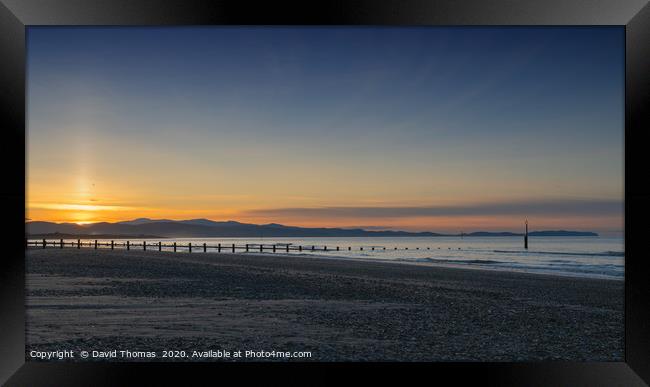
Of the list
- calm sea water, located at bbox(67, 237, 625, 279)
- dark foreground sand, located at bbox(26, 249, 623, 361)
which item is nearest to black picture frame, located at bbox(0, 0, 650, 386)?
dark foreground sand, located at bbox(26, 249, 623, 361)

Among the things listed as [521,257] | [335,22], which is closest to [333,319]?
[335,22]

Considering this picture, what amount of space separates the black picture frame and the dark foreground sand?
129 cm

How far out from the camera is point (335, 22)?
5.38m

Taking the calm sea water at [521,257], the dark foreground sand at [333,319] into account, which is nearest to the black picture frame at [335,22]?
the dark foreground sand at [333,319]

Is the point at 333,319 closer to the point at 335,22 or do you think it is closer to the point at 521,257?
the point at 335,22

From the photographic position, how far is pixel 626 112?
5.22m

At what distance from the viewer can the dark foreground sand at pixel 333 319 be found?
6.75 meters

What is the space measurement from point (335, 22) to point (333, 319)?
519cm

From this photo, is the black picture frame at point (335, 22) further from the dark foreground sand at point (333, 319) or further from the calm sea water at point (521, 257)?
the calm sea water at point (521, 257)

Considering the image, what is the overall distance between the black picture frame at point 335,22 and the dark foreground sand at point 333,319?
129 centimetres

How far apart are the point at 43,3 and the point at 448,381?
5.56 metres

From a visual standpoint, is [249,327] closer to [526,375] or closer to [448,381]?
[448,381]

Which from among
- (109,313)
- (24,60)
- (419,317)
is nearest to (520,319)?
(419,317)

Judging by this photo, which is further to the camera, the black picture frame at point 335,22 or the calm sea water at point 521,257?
the calm sea water at point 521,257
